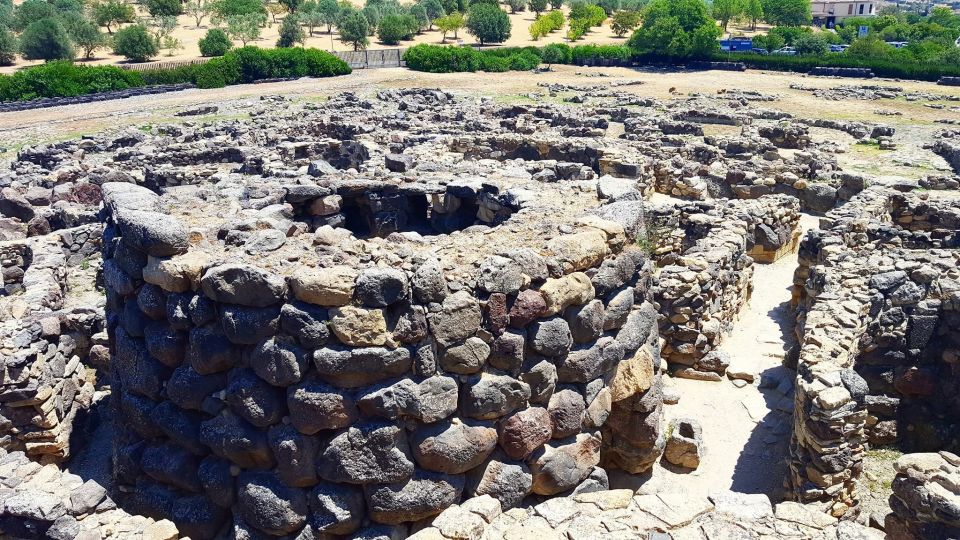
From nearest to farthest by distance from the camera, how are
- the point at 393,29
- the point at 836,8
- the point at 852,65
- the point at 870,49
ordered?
the point at 852,65
the point at 870,49
the point at 393,29
the point at 836,8

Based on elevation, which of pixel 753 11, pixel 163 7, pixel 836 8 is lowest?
pixel 753 11

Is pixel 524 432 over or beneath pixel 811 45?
beneath

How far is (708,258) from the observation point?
1395cm

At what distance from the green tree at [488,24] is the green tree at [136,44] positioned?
3125 cm

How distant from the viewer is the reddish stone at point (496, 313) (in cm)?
781

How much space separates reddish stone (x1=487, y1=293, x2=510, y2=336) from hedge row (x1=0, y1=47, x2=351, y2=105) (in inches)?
1885

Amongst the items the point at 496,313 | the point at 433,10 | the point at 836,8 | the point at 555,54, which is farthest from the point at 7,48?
Result: the point at 836,8

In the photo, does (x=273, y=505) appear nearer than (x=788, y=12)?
Yes

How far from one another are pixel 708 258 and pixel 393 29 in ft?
230

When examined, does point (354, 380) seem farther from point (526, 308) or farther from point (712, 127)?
point (712, 127)

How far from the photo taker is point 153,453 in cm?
859

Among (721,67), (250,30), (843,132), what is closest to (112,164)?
(843,132)

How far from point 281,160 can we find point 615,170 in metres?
9.78

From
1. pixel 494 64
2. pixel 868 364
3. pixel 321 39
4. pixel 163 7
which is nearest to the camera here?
pixel 868 364
